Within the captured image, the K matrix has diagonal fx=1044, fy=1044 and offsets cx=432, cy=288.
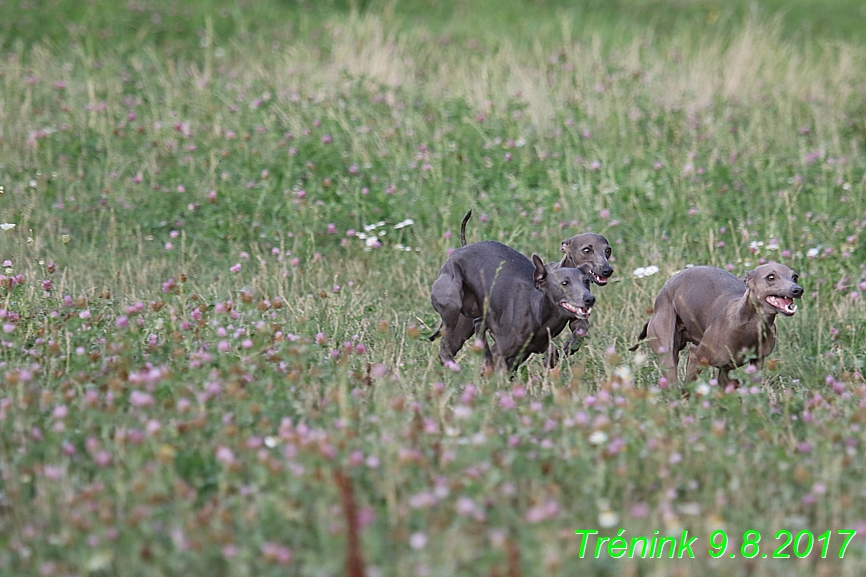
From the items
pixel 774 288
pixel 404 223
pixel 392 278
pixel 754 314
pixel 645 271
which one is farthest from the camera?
pixel 404 223

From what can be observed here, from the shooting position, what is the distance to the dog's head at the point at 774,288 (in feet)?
16.6

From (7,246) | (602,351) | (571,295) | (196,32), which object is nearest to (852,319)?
(602,351)

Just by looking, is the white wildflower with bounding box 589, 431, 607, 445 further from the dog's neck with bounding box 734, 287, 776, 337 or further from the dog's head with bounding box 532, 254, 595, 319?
the dog's neck with bounding box 734, 287, 776, 337

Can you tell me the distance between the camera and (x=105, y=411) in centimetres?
399

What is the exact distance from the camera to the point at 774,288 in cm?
510

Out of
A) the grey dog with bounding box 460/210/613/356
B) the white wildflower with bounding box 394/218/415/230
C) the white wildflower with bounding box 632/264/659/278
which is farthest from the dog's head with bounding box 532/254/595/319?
the white wildflower with bounding box 394/218/415/230

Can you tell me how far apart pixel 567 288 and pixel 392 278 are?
7.82 ft

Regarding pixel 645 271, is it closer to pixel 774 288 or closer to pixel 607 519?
pixel 774 288

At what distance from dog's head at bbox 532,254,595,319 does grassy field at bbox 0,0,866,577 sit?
363mm

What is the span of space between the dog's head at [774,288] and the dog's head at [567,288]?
33.0 inches

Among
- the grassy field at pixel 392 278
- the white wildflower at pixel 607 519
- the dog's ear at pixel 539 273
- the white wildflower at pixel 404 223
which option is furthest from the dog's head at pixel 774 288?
the white wildflower at pixel 404 223

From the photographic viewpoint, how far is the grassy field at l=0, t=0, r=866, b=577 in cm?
336

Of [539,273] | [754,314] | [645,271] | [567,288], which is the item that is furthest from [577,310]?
[645,271]

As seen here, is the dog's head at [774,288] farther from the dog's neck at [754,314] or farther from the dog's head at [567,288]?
the dog's head at [567,288]
